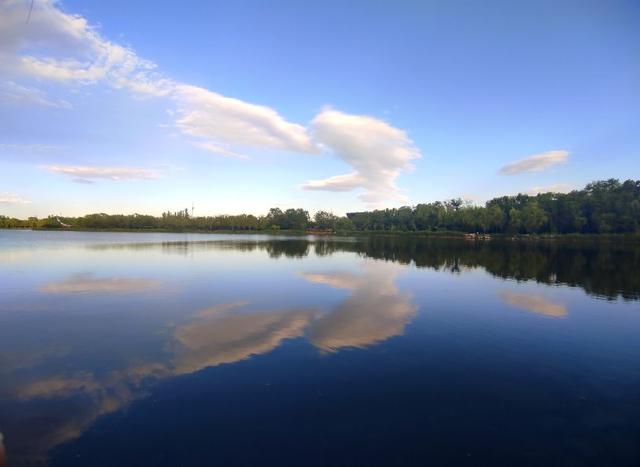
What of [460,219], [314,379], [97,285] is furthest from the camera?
[460,219]

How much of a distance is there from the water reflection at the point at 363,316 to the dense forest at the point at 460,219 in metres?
114

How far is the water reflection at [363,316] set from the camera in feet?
43.9

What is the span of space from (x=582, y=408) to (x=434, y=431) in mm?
4055

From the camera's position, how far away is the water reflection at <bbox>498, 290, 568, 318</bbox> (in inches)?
716

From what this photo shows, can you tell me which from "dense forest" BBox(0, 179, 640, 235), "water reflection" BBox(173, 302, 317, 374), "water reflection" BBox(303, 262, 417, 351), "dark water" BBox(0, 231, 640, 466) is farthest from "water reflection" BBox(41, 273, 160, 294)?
"dense forest" BBox(0, 179, 640, 235)

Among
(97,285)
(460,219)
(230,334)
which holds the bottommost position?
(230,334)

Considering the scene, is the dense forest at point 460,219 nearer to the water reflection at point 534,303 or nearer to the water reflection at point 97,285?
the water reflection at point 534,303

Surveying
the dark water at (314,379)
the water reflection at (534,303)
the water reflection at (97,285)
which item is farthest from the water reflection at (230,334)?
the water reflection at (534,303)

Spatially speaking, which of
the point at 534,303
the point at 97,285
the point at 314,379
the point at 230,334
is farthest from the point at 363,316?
the point at 97,285

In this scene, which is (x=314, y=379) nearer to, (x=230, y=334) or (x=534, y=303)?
(x=230, y=334)

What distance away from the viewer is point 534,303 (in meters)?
20.2

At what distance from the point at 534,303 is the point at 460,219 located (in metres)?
128

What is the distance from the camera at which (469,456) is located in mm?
6785

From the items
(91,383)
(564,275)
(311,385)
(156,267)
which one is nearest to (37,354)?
(91,383)
